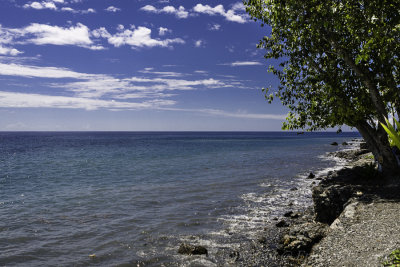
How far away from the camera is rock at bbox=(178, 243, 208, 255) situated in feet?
38.8

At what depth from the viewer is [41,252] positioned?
490 inches

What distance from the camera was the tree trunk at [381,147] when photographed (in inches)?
659

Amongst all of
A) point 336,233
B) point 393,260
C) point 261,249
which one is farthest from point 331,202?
point 393,260

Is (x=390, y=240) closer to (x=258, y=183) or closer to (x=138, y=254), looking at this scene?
(x=138, y=254)

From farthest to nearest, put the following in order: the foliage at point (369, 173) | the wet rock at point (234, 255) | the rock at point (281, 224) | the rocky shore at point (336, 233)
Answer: the foliage at point (369, 173) < the rock at point (281, 224) < the wet rock at point (234, 255) < the rocky shore at point (336, 233)

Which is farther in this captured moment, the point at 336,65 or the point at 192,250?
the point at 336,65

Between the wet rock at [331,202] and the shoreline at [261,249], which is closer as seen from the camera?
the shoreline at [261,249]

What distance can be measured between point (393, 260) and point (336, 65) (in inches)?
491

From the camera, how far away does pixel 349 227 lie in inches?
422

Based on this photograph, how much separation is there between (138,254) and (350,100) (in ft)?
46.1

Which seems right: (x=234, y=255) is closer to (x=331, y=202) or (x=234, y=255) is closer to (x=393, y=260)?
(x=393, y=260)

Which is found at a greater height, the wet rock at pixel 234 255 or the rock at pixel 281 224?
the rock at pixel 281 224

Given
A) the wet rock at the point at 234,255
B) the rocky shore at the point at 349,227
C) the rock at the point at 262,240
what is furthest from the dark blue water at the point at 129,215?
the rocky shore at the point at 349,227

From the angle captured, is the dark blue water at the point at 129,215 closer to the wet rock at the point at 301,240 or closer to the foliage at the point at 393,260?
the wet rock at the point at 301,240
